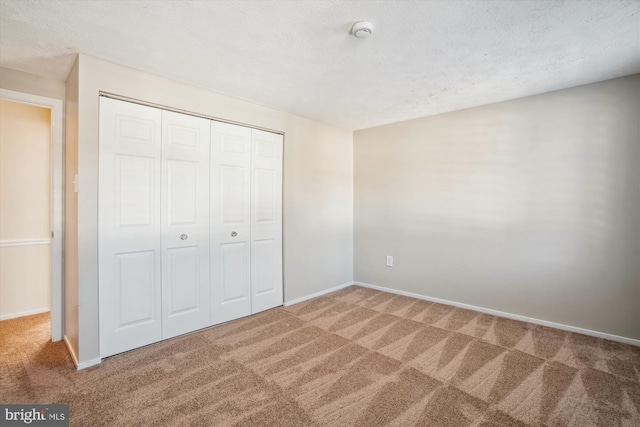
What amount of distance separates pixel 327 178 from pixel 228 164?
1.47 metres

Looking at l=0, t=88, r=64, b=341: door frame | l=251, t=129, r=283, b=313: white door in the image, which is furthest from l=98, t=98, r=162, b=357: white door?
l=251, t=129, r=283, b=313: white door

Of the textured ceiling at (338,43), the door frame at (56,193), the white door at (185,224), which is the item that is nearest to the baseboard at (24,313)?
the door frame at (56,193)

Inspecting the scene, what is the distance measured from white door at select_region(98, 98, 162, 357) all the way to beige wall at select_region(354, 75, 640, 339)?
2.78 m

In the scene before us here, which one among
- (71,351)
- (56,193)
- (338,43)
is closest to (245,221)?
(56,193)

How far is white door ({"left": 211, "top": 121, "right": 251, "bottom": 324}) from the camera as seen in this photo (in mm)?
2793

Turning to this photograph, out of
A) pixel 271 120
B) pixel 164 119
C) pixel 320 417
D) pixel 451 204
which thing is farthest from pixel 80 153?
pixel 451 204

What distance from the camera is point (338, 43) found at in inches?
75.9

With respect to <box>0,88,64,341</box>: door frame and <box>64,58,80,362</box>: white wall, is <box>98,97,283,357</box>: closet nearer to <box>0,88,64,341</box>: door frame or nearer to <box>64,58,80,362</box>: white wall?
<box>64,58,80,362</box>: white wall

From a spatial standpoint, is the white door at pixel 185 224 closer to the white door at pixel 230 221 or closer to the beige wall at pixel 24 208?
the white door at pixel 230 221

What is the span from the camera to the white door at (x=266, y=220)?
3104 mm

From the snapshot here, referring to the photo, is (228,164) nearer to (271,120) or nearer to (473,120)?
(271,120)

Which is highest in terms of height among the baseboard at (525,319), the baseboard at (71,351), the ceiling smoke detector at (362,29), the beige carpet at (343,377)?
the ceiling smoke detector at (362,29)

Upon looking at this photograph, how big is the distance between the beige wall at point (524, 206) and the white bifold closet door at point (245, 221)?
61.4 inches

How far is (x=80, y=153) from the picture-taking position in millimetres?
2074
